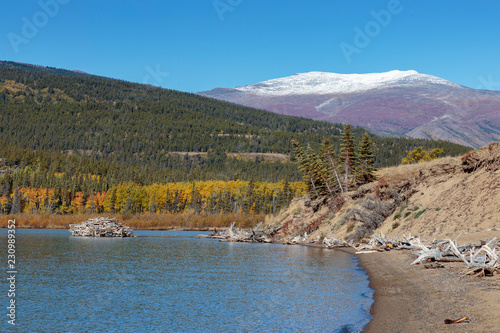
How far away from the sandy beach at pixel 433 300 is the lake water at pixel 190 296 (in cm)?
100

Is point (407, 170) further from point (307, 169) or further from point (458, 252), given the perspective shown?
point (458, 252)

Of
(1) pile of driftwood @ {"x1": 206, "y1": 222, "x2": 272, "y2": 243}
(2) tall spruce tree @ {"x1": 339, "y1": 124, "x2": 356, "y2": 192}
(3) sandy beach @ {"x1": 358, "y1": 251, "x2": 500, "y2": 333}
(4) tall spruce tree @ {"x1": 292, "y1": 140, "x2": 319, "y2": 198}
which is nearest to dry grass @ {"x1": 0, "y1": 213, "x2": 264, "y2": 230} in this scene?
(4) tall spruce tree @ {"x1": 292, "y1": 140, "x2": 319, "y2": 198}

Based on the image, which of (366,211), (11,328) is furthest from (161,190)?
(11,328)

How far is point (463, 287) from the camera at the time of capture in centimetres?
1891

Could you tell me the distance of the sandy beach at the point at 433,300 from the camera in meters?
14.3

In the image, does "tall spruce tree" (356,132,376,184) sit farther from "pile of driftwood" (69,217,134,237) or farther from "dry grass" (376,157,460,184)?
"pile of driftwood" (69,217,134,237)

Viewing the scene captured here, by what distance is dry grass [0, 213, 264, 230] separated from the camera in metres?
117

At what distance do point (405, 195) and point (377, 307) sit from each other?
120ft

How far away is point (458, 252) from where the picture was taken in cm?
2361

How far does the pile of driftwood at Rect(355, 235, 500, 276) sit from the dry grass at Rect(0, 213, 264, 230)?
87.2 meters

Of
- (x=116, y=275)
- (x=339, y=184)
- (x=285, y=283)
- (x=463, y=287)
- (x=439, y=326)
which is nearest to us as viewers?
(x=439, y=326)

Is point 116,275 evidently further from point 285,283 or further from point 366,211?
point 366,211

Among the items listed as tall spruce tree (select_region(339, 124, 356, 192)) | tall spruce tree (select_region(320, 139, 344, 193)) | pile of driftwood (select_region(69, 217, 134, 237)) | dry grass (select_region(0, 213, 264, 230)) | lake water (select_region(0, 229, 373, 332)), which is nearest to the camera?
lake water (select_region(0, 229, 373, 332))

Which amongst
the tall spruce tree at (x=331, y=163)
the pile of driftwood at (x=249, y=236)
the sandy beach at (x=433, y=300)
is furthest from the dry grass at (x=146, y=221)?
the sandy beach at (x=433, y=300)
